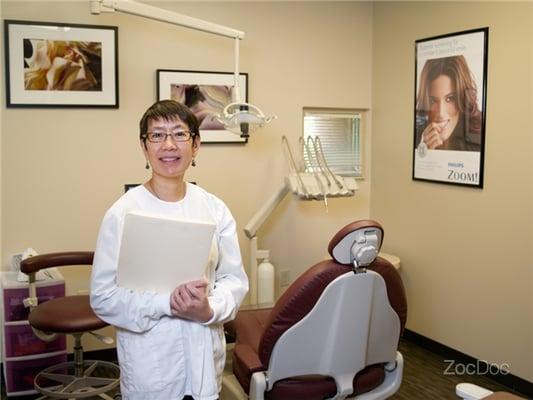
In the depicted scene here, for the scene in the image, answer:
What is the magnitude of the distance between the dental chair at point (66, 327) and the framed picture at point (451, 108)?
6.41 feet

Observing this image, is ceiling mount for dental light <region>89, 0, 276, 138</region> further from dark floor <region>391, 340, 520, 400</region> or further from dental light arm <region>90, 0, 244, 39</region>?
dark floor <region>391, 340, 520, 400</region>

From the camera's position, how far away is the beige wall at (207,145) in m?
2.93

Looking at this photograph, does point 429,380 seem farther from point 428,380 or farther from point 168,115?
point 168,115

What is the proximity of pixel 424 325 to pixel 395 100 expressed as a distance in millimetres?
1390

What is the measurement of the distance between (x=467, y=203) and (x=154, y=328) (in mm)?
2197

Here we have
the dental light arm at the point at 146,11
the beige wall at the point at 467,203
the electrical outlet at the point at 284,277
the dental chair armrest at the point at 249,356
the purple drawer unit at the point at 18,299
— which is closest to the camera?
the dental chair armrest at the point at 249,356

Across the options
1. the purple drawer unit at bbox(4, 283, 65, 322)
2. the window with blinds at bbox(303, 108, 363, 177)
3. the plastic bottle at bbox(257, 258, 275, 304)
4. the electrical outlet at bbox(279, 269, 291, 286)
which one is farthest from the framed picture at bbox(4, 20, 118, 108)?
the electrical outlet at bbox(279, 269, 291, 286)

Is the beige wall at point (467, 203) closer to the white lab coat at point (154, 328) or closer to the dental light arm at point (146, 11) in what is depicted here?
the dental light arm at point (146, 11)

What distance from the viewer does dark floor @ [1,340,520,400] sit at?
110 inches

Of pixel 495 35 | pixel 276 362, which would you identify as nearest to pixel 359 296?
pixel 276 362

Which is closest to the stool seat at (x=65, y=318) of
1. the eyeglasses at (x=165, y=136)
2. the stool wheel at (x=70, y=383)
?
the stool wheel at (x=70, y=383)

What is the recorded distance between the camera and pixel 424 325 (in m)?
3.42

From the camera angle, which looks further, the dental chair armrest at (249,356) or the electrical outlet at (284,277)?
the electrical outlet at (284,277)

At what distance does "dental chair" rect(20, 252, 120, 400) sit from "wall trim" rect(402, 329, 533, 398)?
1.80 metres
